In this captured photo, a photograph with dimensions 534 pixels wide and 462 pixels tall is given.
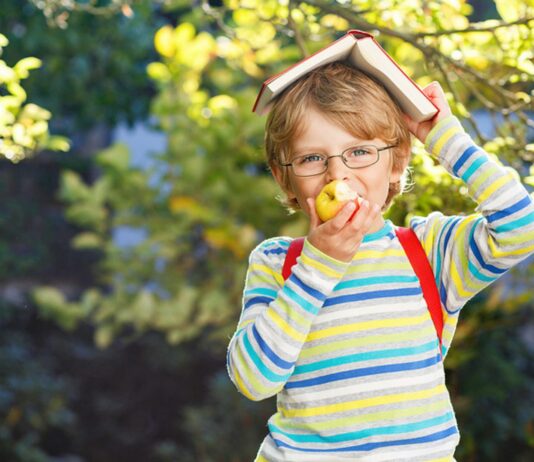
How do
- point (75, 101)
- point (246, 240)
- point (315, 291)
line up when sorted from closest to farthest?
point (315, 291) < point (246, 240) < point (75, 101)

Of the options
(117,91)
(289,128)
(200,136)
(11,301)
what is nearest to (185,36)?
(200,136)

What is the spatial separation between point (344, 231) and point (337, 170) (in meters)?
0.15

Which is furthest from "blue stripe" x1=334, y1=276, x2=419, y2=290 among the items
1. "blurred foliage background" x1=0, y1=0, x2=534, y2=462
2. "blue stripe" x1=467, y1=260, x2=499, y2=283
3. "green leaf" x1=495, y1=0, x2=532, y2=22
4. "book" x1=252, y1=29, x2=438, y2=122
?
"blurred foliage background" x1=0, y1=0, x2=534, y2=462

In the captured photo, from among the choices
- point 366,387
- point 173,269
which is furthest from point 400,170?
point 173,269

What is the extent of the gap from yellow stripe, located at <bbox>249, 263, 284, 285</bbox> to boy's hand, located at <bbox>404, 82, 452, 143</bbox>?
389 millimetres

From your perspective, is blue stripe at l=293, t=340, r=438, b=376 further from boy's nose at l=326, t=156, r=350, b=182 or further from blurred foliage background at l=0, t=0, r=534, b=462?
blurred foliage background at l=0, t=0, r=534, b=462

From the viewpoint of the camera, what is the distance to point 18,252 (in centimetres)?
716

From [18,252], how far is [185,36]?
290 cm

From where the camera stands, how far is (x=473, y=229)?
1.76 meters

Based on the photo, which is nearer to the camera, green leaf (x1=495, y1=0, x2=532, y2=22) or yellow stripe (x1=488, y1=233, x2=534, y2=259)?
yellow stripe (x1=488, y1=233, x2=534, y2=259)

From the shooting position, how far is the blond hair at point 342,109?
5.89ft

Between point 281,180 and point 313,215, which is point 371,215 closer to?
point 313,215

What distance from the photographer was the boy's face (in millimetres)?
1779

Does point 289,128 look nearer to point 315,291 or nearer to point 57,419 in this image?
point 315,291
